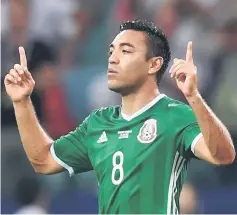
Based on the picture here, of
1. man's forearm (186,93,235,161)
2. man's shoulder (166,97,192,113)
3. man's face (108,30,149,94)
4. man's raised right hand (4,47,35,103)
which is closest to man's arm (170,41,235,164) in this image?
man's forearm (186,93,235,161)

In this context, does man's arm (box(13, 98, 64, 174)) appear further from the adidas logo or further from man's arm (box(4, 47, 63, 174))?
the adidas logo

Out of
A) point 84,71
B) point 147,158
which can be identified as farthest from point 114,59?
point 84,71

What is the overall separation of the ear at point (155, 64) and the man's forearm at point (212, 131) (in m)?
0.56

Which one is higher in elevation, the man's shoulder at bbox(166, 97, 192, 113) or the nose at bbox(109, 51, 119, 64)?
the nose at bbox(109, 51, 119, 64)

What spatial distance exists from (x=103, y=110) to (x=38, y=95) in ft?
14.1

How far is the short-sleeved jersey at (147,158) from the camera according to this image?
15.3ft

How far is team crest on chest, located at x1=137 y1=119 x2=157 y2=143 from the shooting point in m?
4.73

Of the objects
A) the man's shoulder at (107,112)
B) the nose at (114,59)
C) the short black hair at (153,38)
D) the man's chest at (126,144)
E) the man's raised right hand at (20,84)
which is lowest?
the man's chest at (126,144)

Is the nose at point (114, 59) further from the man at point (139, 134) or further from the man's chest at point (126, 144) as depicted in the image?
the man's chest at point (126, 144)

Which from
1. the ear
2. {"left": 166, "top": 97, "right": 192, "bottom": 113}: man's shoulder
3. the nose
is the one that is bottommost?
{"left": 166, "top": 97, "right": 192, "bottom": 113}: man's shoulder

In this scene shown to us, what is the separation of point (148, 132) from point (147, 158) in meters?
0.16

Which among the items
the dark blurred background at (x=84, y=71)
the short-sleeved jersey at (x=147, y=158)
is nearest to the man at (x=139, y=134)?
the short-sleeved jersey at (x=147, y=158)

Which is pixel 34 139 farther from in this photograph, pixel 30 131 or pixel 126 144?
pixel 126 144

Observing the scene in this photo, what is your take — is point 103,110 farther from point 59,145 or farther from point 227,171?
point 227,171
